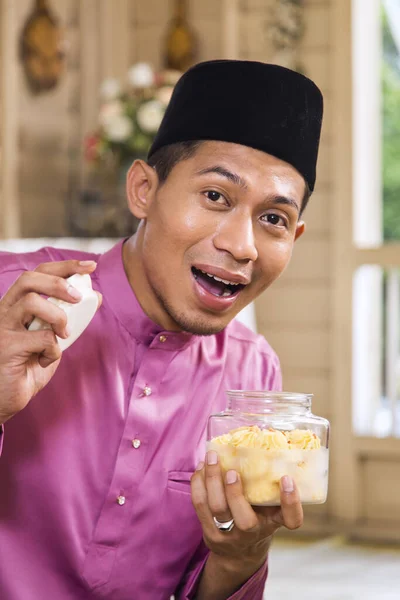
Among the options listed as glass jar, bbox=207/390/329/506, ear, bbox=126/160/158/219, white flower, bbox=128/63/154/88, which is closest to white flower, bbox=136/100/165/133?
white flower, bbox=128/63/154/88

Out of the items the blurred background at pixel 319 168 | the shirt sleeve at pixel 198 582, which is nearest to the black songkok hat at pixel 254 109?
the shirt sleeve at pixel 198 582

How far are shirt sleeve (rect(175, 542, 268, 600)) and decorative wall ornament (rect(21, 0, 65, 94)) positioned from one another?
319 cm

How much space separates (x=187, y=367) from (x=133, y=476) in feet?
0.72

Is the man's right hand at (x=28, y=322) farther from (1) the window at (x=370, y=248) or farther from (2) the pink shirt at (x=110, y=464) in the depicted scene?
(1) the window at (x=370, y=248)

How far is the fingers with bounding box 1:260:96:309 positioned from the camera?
3.73 feet

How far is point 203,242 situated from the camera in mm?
1399

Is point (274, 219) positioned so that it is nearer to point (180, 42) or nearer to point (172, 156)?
point (172, 156)

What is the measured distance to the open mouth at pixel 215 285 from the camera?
1405mm

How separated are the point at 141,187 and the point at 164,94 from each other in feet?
7.21

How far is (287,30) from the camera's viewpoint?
13.6ft

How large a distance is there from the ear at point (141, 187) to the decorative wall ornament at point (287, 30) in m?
2.73

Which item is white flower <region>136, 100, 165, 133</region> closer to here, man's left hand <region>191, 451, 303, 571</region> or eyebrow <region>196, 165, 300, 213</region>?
eyebrow <region>196, 165, 300, 213</region>

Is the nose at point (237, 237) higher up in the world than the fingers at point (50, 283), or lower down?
lower down

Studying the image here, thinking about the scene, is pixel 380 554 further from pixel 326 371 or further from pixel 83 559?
pixel 83 559
